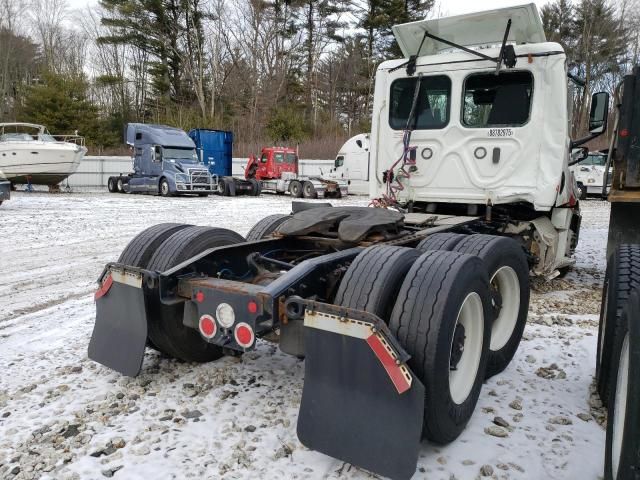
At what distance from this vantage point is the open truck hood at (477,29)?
535cm

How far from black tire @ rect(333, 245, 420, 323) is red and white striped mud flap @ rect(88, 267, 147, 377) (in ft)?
4.17

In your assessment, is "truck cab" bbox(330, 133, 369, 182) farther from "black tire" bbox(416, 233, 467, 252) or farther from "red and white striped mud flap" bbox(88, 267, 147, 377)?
"red and white striped mud flap" bbox(88, 267, 147, 377)

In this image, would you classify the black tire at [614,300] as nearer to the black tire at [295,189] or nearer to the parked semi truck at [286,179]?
the parked semi truck at [286,179]

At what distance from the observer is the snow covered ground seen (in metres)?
2.53

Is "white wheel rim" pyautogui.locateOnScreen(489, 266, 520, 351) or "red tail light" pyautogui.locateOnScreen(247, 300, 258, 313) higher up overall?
"red tail light" pyautogui.locateOnScreen(247, 300, 258, 313)

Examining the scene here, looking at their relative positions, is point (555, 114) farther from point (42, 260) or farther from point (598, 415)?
point (42, 260)

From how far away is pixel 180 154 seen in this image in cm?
2216

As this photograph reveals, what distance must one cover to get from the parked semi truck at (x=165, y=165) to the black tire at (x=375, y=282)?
19.1m

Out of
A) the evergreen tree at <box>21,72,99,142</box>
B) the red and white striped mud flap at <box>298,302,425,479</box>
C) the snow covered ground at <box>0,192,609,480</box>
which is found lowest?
the snow covered ground at <box>0,192,609,480</box>

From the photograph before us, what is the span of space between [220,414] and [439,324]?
141cm

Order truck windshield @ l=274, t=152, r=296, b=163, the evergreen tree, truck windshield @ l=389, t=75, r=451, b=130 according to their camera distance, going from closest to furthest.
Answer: truck windshield @ l=389, t=75, r=451, b=130 → truck windshield @ l=274, t=152, r=296, b=163 → the evergreen tree

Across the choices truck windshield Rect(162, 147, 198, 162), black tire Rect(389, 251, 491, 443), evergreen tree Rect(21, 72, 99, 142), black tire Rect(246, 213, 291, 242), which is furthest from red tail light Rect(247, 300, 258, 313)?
evergreen tree Rect(21, 72, 99, 142)

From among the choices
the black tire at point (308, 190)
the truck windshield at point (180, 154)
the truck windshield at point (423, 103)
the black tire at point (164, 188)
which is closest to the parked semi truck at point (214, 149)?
the truck windshield at point (180, 154)

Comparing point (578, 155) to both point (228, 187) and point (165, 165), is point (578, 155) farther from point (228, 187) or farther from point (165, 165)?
point (228, 187)
